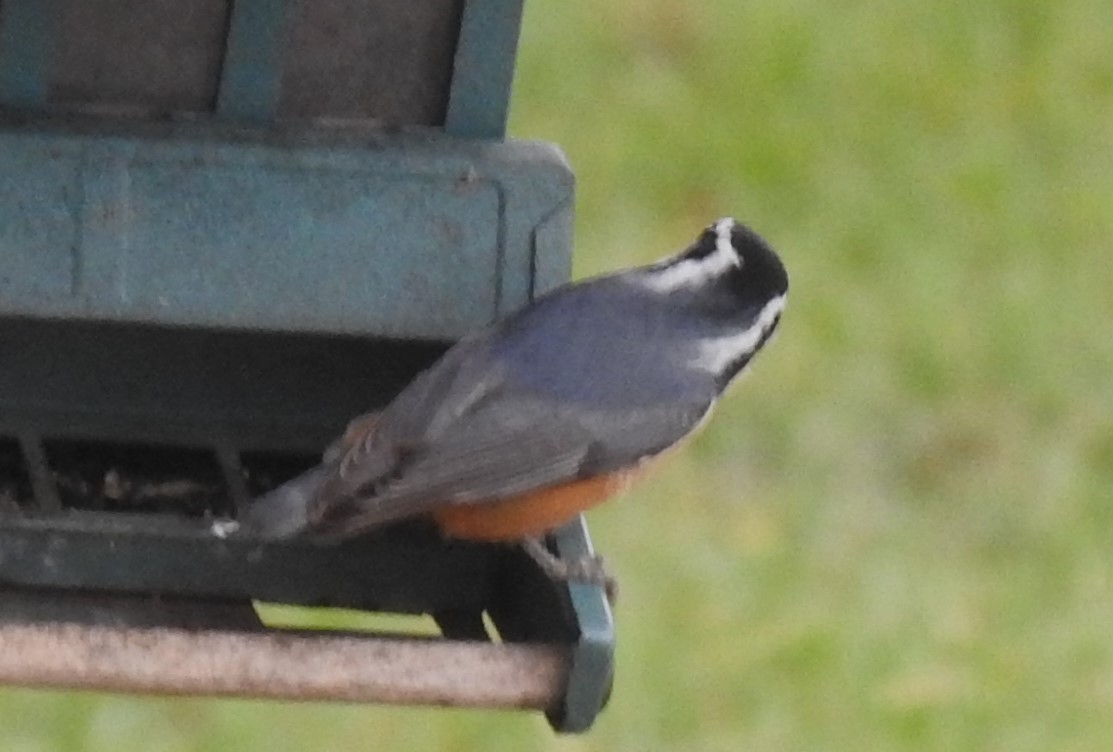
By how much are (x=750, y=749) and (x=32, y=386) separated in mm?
2185

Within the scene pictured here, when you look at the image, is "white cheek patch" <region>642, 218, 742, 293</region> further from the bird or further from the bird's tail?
the bird's tail

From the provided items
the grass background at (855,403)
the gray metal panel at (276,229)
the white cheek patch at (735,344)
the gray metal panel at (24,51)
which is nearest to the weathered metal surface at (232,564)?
the gray metal panel at (276,229)

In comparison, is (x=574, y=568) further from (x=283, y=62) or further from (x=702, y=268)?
(x=283, y=62)

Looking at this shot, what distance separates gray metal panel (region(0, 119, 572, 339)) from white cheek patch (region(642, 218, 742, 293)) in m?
0.17

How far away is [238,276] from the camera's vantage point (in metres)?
2.85

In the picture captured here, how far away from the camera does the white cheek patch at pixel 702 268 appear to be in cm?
300

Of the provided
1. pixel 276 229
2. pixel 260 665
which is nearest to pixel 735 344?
pixel 276 229

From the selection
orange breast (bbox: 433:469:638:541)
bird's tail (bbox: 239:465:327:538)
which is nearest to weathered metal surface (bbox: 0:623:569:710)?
bird's tail (bbox: 239:465:327:538)

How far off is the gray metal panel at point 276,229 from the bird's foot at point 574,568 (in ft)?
0.95

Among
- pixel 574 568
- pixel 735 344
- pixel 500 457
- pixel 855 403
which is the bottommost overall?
pixel 855 403

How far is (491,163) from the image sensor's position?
2.92 metres

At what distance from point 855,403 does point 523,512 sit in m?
3.24

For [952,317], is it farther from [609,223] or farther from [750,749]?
[750,749]

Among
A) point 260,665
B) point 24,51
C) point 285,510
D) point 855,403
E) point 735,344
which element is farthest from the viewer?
point 855,403
